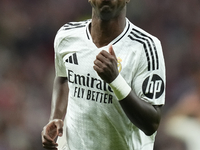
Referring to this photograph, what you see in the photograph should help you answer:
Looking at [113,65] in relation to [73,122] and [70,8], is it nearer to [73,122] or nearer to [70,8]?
[73,122]

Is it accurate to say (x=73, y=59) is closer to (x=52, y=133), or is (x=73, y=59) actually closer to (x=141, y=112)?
(x=52, y=133)

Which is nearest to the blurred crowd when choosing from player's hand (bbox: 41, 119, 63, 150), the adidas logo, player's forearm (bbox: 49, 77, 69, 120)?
player's forearm (bbox: 49, 77, 69, 120)

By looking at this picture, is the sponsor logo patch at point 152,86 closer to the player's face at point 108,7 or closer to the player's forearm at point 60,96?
the player's face at point 108,7

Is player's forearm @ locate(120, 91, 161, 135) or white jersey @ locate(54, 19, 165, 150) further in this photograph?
white jersey @ locate(54, 19, 165, 150)

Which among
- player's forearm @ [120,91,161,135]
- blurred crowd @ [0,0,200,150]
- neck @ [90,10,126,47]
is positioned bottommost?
blurred crowd @ [0,0,200,150]

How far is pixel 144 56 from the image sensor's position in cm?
220

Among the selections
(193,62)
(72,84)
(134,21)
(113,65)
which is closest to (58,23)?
(134,21)

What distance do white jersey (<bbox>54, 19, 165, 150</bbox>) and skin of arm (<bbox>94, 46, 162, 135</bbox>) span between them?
0.08 meters

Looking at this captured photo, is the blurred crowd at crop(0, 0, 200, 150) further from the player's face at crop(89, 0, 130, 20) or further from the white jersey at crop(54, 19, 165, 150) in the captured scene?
the player's face at crop(89, 0, 130, 20)

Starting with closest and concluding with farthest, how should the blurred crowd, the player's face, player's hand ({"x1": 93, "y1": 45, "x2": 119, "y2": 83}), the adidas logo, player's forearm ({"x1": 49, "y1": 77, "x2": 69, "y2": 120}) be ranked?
player's hand ({"x1": 93, "y1": 45, "x2": 119, "y2": 83}) < the player's face < the adidas logo < player's forearm ({"x1": 49, "y1": 77, "x2": 69, "y2": 120}) < the blurred crowd

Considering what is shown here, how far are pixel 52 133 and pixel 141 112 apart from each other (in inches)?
23.8

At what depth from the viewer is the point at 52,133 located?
2.43 metres

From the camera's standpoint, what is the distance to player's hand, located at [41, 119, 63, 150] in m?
2.36

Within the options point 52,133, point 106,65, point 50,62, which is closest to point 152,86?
point 106,65
